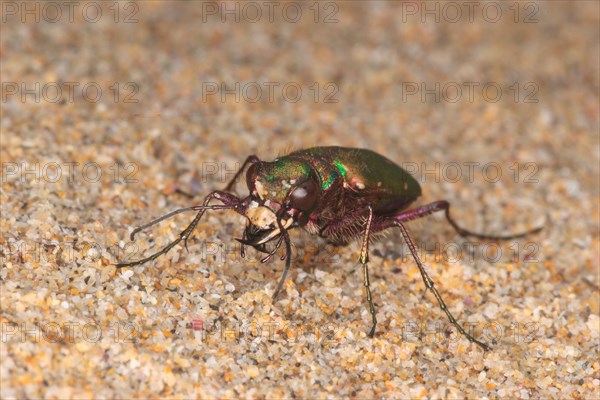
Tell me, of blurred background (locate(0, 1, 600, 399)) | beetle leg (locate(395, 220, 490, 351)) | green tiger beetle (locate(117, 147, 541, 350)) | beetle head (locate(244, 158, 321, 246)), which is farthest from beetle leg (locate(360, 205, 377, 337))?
beetle head (locate(244, 158, 321, 246))

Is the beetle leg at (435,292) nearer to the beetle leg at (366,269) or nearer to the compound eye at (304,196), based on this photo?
the beetle leg at (366,269)

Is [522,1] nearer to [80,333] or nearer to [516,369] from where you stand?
[516,369]

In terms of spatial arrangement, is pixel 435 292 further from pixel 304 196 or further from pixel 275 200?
pixel 275 200

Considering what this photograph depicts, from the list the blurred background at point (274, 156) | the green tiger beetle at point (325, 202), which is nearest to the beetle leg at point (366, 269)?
the green tiger beetle at point (325, 202)

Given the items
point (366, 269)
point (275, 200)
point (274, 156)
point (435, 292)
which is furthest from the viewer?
point (274, 156)

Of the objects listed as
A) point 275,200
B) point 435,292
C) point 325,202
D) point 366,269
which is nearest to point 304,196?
point 275,200

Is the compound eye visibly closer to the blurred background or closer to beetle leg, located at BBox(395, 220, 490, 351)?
the blurred background

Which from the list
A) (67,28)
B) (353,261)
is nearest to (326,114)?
Result: (353,261)

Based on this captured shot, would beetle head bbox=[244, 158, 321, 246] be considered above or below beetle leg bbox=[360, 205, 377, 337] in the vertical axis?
above
